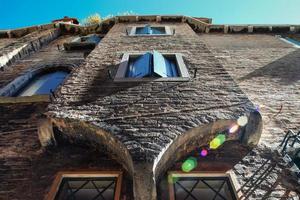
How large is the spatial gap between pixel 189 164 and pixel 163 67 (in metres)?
2.67

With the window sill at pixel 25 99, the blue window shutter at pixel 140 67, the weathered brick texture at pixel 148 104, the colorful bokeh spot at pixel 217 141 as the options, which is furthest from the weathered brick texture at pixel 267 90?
the window sill at pixel 25 99

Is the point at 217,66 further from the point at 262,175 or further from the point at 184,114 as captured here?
the point at 262,175

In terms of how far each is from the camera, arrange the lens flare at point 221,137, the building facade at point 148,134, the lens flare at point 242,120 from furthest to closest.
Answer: the lens flare at point 221,137, the lens flare at point 242,120, the building facade at point 148,134

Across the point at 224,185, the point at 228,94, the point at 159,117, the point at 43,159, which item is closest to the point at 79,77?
the point at 43,159

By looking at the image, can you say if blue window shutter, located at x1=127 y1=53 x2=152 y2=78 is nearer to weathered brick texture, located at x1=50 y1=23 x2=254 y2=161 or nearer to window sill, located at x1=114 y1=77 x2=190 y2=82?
window sill, located at x1=114 y1=77 x2=190 y2=82

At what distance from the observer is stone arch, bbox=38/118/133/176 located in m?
4.09

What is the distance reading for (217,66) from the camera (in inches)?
240

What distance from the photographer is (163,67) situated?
601 centimetres

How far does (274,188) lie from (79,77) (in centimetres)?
451

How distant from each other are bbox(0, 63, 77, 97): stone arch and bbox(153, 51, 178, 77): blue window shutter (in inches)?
148

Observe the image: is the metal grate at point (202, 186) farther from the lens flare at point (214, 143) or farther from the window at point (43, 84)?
the window at point (43, 84)


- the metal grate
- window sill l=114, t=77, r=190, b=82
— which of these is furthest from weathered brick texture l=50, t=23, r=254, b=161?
the metal grate

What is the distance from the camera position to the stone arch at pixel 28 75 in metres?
7.20

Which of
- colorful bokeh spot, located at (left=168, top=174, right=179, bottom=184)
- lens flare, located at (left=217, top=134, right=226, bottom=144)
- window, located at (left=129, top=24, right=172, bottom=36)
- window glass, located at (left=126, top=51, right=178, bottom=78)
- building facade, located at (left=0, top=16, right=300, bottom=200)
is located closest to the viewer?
building facade, located at (left=0, top=16, right=300, bottom=200)
